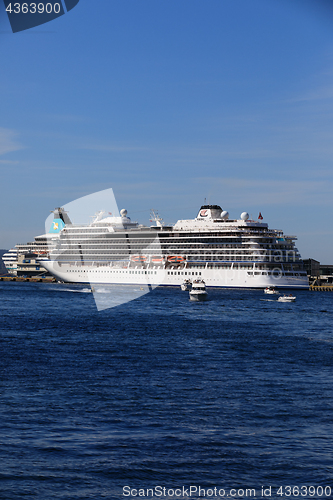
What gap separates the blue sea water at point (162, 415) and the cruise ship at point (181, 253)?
63.8 meters

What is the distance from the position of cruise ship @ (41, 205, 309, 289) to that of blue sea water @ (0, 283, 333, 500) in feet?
209

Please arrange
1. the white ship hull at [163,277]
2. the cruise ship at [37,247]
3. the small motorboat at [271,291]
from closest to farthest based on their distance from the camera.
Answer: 1. the small motorboat at [271,291]
2. the white ship hull at [163,277]
3. the cruise ship at [37,247]

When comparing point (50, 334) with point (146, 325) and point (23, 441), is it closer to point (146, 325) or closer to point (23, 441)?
point (146, 325)

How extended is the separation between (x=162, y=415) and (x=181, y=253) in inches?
3828

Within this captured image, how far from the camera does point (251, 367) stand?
102 ft

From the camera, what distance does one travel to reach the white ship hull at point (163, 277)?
106500 mm

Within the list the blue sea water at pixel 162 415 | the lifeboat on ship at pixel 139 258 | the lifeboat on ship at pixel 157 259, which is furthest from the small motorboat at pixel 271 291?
the blue sea water at pixel 162 415

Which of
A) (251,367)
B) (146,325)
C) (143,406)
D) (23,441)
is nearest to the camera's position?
(23,441)

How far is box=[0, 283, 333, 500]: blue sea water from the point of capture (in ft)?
50.2

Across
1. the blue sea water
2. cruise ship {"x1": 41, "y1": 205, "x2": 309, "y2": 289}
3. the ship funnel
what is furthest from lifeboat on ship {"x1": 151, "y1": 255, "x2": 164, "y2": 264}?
the blue sea water

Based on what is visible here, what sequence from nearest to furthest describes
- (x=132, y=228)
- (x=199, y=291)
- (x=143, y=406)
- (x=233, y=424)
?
(x=233, y=424), (x=143, y=406), (x=199, y=291), (x=132, y=228)

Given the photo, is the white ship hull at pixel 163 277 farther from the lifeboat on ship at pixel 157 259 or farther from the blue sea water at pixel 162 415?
the blue sea water at pixel 162 415

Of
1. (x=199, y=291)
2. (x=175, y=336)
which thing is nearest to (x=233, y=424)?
(x=175, y=336)

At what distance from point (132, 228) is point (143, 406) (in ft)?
354
